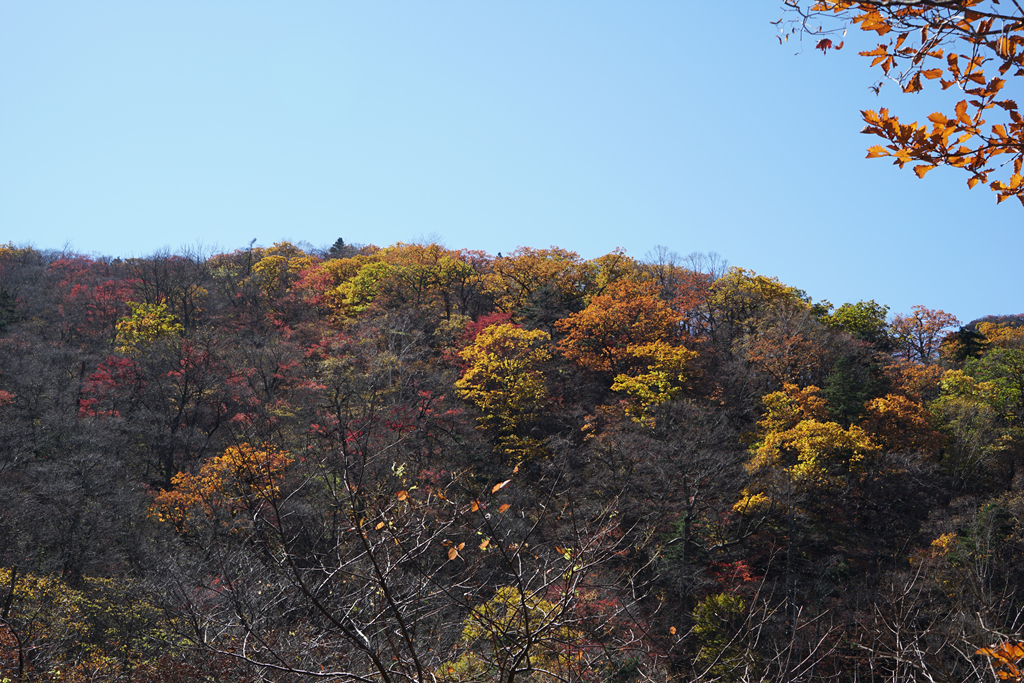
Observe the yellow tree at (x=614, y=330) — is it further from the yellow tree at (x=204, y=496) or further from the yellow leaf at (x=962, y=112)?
the yellow leaf at (x=962, y=112)

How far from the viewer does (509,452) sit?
23.9 m

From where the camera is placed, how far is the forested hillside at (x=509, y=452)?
12367 millimetres

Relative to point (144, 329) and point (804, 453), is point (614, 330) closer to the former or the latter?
point (804, 453)

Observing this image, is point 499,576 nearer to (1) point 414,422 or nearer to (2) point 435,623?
(2) point 435,623

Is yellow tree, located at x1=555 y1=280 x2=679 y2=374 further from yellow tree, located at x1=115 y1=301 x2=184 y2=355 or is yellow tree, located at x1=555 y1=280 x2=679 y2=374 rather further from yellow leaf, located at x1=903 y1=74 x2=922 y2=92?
yellow leaf, located at x1=903 y1=74 x2=922 y2=92

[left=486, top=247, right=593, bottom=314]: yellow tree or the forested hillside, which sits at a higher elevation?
[left=486, top=247, right=593, bottom=314]: yellow tree

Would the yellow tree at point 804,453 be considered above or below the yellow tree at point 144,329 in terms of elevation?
below

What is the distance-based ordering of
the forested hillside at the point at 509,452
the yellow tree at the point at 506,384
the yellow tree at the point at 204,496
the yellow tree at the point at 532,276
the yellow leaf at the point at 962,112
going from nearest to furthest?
the yellow leaf at the point at 962,112, the forested hillside at the point at 509,452, the yellow tree at the point at 204,496, the yellow tree at the point at 506,384, the yellow tree at the point at 532,276

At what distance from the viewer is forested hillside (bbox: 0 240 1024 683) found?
12.4m

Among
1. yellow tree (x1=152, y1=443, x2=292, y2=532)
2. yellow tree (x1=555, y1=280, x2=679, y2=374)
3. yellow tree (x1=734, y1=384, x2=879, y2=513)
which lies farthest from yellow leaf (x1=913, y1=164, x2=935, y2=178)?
yellow tree (x1=555, y1=280, x2=679, y2=374)

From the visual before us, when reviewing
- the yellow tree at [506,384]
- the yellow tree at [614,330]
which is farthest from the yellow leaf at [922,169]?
the yellow tree at [614,330]

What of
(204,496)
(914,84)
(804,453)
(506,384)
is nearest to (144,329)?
(204,496)

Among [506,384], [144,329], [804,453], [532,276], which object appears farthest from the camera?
[532,276]

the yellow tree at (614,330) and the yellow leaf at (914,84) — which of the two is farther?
the yellow tree at (614,330)
